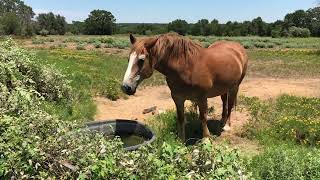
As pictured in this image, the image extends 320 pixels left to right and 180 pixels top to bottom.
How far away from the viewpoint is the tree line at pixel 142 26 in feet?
264

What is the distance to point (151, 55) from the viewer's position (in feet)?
25.0

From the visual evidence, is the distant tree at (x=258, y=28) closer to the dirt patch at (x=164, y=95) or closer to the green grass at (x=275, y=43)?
the green grass at (x=275, y=43)

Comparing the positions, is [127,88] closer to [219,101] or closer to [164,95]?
[219,101]

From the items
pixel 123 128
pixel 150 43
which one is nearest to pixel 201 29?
pixel 123 128

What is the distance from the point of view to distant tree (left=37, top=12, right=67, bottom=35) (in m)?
107

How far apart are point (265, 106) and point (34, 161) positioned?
27.7 feet

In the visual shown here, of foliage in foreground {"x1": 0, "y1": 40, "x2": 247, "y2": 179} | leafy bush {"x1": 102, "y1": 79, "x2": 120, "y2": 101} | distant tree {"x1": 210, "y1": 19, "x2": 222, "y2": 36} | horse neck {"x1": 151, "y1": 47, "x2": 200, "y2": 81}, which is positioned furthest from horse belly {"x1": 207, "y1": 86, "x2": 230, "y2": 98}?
distant tree {"x1": 210, "y1": 19, "x2": 222, "y2": 36}

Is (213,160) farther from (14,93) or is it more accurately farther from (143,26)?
(143,26)

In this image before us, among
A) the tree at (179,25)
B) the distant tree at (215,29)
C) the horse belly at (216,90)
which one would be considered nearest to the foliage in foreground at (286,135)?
the horse belly at (216,90)

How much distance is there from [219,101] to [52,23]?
99748mm

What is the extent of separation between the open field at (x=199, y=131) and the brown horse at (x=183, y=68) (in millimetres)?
852

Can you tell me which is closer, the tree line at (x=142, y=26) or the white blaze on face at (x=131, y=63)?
the white blaze on face at (x=131, y=63)

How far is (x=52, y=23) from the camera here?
10725cm

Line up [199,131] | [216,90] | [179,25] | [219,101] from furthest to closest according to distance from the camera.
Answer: [179,25]
[219,101]
[199,131]
[216,90]
